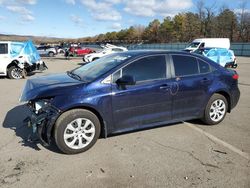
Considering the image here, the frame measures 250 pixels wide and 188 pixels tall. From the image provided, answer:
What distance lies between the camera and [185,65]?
17.9 ft

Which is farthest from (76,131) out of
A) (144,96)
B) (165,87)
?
(165,87)

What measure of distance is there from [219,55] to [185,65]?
14398 millimetres

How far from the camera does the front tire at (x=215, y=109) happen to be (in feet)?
19.0

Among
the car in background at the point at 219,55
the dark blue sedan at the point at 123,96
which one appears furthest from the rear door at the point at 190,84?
the car in background at the point at 219,55

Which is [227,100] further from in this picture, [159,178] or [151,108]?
[159,178]

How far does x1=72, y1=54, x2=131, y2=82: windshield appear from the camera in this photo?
4844 millimetres

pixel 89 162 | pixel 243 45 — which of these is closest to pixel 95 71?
pixel 89 162

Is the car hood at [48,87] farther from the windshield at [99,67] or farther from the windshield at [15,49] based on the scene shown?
the windshield at [15,49]

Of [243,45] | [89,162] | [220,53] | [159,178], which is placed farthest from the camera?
[243,45]

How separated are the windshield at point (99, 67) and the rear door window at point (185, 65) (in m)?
0.96

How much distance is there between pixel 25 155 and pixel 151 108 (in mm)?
2239

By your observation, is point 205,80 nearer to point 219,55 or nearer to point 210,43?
point 219,55

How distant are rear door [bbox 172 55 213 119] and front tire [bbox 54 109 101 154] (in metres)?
1.66

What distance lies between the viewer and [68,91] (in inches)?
173
